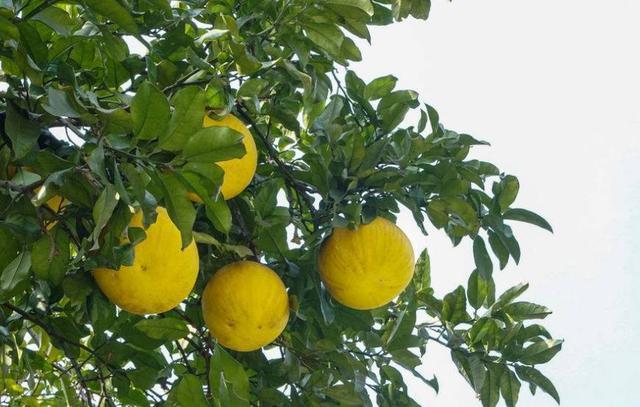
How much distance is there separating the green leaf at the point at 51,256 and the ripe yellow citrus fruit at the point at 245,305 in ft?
1.13

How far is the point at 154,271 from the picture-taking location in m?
1.74

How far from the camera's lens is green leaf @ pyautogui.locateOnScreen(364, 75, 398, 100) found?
7.48ft

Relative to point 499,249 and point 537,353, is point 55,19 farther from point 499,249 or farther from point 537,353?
point 537,353

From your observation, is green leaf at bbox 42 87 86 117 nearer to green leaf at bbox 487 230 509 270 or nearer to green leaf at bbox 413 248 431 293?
green leaf at bbox 487 230 509 270

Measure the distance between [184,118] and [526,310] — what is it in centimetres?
125

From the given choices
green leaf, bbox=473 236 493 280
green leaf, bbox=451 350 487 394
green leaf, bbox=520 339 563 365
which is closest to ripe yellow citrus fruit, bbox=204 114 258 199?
green leaf, bbox=473 236 493 280

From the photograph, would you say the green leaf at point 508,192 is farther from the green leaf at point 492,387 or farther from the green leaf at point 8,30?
the green leaf at point 8,30

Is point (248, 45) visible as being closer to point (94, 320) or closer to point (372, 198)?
point (372, 198)

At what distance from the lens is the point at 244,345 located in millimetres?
1953

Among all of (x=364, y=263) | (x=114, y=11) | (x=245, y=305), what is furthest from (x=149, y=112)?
(x=364, y=263)

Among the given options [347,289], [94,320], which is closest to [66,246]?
[94,320]

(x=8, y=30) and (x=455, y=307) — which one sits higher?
(x=8, y=30)

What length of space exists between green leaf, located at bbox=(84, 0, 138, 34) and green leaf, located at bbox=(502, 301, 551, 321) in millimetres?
1209

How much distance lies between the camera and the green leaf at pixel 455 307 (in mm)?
2344
